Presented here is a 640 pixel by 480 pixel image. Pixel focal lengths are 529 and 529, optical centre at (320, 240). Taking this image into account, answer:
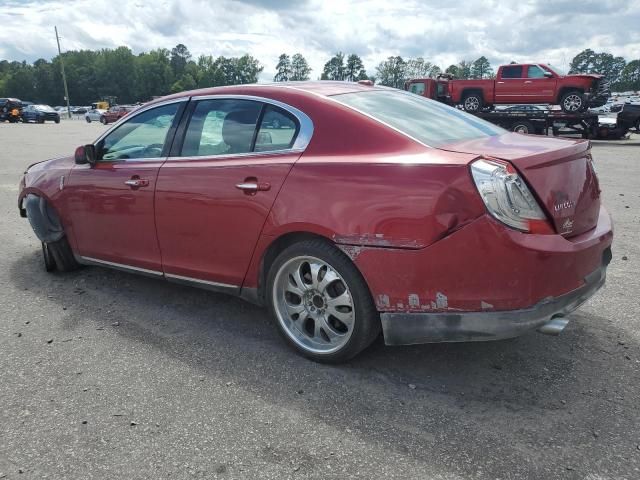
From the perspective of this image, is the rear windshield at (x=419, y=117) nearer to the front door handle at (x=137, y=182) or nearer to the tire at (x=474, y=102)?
the front door handle at (x=137, y=182)

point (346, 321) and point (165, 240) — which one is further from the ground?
point (165, 240)

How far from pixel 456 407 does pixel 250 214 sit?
1602 mm

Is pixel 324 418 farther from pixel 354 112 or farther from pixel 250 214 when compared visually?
pixel 354 112

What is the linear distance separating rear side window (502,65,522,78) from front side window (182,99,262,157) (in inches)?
837

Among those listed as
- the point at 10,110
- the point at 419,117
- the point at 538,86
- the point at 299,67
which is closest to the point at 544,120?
the point at 538,86

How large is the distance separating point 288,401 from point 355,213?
3.46 feet

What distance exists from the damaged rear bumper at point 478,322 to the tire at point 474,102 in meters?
21.7

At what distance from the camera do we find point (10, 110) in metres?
44.3

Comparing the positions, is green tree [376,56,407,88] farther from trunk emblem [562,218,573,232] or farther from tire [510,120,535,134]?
trunk emblem [562,218,573,232]

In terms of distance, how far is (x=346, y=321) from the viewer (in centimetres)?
303

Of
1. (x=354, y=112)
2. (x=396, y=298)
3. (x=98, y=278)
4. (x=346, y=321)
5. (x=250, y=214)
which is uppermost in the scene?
(x=354, y=112)

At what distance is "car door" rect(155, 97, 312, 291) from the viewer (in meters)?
3.20

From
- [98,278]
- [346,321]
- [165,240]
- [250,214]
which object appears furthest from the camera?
[98,278]

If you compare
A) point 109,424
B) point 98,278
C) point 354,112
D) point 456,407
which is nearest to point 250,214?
point 354,112
